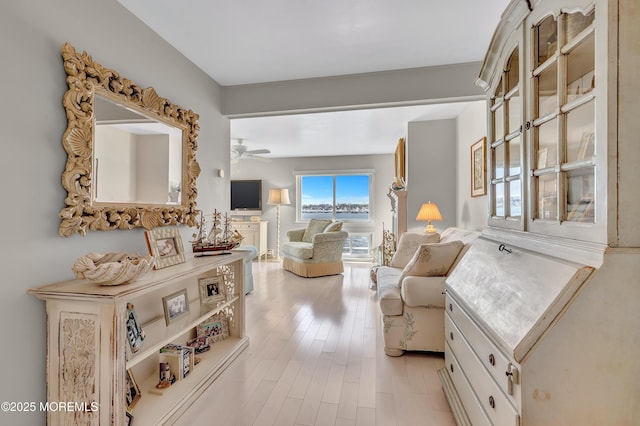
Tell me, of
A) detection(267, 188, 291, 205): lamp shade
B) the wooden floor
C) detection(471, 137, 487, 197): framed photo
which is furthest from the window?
the wooden floor

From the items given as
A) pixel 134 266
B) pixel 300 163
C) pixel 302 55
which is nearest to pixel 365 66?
pixel 302 55

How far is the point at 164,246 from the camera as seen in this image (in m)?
1.90

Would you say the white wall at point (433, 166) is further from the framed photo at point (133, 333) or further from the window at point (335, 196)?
the framed photo at point (133, 333)

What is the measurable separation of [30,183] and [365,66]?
2.46 m

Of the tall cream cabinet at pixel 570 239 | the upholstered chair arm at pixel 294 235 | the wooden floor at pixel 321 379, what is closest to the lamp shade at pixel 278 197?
the upholstered chair arm at pixel 294 235

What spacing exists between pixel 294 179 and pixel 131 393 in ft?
19.1

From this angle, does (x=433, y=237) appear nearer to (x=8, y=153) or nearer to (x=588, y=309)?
(x=588, y=309)

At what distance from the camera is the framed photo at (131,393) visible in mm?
1640

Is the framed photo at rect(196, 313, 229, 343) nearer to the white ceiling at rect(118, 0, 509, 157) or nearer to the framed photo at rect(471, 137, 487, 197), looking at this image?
the white ceiling at rect(118, 0, 509, 157)

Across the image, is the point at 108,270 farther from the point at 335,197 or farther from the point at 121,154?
the point at 335,197

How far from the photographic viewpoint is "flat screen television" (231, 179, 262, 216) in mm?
7285

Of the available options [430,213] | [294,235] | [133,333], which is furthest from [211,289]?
[294,235]

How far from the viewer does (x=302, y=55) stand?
96.9 inches

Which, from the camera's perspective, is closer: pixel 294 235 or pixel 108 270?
pixel 108 270
